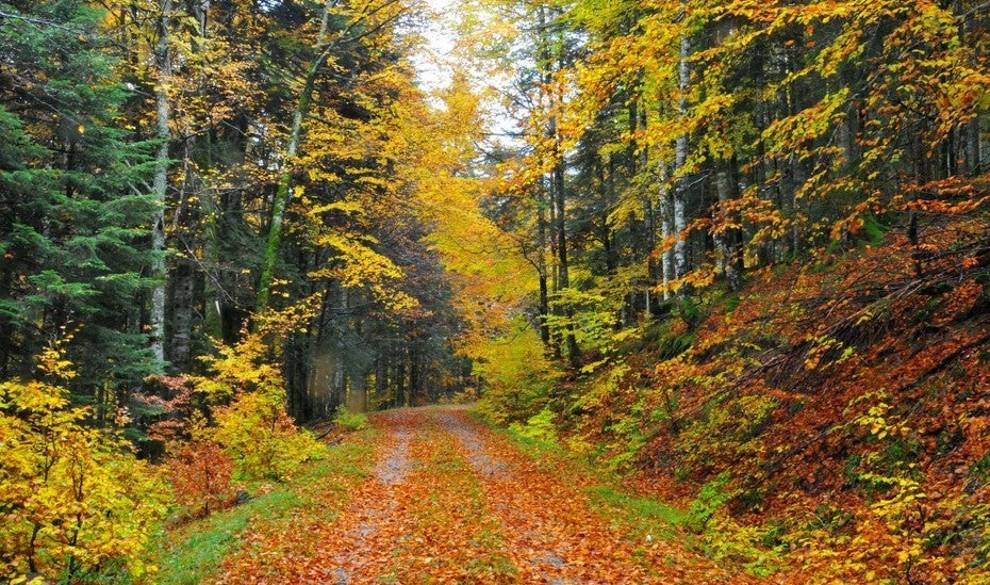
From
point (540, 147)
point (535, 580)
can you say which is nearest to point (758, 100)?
point (540, 147)

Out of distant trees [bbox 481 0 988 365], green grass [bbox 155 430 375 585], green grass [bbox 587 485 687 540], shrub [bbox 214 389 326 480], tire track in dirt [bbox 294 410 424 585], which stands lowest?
tire track in dirt [bbox 294 410 424 585]

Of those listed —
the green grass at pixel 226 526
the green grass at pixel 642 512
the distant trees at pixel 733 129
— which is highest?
the distant trees at pixel 733 129

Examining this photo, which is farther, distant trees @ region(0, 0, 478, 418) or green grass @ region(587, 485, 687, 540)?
distant trees @ region(0, 0, 478, 418)

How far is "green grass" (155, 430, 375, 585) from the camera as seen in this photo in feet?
22.3

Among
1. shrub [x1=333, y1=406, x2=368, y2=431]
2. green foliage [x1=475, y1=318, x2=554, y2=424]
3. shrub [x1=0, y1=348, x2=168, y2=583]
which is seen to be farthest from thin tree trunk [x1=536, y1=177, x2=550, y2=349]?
shrub [x1=0, y1=348, x2=168, y2=583]

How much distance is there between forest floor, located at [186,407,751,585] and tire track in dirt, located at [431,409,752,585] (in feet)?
0.05

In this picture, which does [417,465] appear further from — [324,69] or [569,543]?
[324,69]

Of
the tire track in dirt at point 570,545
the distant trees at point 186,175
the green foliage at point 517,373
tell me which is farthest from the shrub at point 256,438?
the green foliage at point 517,373

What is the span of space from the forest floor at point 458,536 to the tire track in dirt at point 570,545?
1 centimetres

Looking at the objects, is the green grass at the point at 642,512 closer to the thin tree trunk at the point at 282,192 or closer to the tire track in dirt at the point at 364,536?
the tire track in dirt at the point at 364,536

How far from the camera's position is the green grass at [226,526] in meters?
6.80

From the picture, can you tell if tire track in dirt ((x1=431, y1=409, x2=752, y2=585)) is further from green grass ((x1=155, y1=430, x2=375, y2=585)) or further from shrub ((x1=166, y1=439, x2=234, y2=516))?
shrub ((x1=166, y1=439, x2=234, y2=516))

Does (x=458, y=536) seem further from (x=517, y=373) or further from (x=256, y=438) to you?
(x=517, y=373)

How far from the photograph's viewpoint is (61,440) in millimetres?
5594
